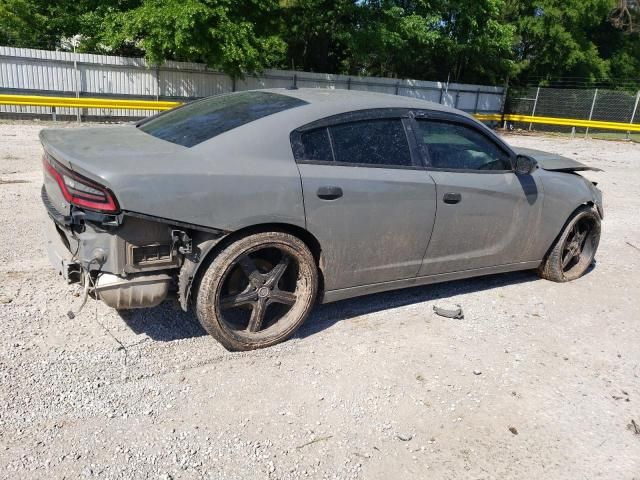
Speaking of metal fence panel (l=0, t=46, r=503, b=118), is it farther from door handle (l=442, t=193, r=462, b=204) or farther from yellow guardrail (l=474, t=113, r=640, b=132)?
door handle (l=442, t=193, r=462, b=204)

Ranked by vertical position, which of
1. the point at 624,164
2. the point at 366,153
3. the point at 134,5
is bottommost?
the point at 624,164

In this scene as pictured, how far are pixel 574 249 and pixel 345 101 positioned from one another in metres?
3.01

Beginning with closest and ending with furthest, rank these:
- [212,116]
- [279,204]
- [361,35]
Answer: [279,204] < [212,116] < [361,35]

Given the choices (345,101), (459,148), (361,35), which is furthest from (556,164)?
(361,35)

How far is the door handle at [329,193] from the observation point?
3652 millimetres

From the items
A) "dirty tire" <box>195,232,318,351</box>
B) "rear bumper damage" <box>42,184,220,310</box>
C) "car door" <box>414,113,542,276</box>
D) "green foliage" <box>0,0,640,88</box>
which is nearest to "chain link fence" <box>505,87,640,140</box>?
"green foliage" <box>0,0,640,88</box>

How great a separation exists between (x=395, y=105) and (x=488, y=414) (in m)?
2.26

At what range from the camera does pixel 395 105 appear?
165 inches

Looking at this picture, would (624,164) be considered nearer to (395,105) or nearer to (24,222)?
(395,105)

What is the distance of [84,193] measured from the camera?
123 inches

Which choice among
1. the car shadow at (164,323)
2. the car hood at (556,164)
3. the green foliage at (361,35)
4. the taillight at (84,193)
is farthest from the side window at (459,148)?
the green foliage at (361,35)

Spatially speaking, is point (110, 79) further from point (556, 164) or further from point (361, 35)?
point (556, 164)

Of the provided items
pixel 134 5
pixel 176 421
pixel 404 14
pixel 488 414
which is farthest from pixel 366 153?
pixel 404 14

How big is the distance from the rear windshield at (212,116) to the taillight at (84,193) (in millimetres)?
684
